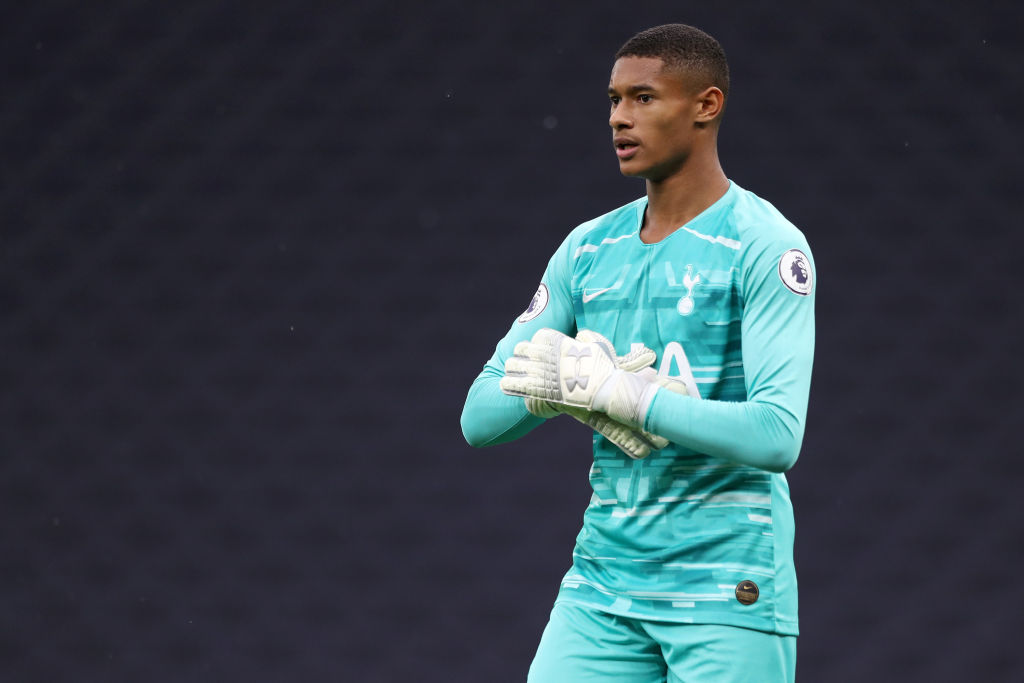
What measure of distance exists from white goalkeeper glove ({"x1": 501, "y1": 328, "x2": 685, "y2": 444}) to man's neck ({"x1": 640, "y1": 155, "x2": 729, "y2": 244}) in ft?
0.71

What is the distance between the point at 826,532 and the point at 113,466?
207 cm

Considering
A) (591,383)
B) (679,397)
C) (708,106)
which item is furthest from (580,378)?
(708,106)

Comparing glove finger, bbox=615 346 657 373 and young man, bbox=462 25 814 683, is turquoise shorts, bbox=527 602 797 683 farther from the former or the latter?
glove finger, bbox=615 346 657 373

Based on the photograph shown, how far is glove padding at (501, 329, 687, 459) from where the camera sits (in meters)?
1.68

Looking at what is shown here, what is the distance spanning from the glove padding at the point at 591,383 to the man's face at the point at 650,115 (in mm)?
279

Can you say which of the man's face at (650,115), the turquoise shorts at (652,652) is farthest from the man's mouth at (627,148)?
the turquoise shorts at (652,652)

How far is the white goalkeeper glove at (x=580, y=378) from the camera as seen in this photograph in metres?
1.68

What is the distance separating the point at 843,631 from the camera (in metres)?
3.63

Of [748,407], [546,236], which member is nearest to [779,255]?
[748,407]

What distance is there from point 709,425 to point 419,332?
2.15 m

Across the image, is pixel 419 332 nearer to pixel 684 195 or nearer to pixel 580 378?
pixel 684 195

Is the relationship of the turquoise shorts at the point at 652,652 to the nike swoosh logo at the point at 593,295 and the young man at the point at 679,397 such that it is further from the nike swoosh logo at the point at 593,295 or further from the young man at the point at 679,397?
the nike swoosh logo at the point at 593,295

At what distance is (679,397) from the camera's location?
5.47ft

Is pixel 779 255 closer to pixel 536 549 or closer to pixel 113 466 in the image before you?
pixel 536 549
